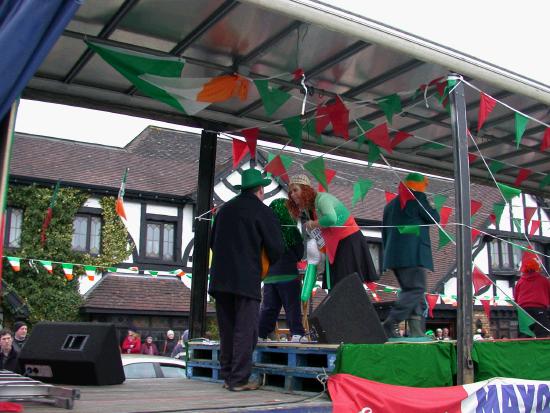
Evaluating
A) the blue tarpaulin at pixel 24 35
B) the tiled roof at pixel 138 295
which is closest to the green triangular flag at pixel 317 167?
the blue tarpaulin at pixel 24 35

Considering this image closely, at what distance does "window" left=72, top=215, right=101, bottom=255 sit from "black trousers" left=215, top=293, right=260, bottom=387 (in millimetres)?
16464

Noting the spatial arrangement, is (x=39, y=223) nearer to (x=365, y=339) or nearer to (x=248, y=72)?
(x=248, y=72)

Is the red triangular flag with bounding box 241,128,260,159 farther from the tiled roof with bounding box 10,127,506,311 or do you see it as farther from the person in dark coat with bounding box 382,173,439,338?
the tiled roof with bounding box 10,127,506,311

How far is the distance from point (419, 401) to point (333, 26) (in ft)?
8.35

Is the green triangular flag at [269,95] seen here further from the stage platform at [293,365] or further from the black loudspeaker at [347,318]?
the stage platform at [293,365]

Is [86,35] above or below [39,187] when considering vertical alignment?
below

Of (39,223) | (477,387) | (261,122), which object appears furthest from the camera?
(39,223)

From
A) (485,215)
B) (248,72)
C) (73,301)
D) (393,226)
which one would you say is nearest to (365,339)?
(393,226)

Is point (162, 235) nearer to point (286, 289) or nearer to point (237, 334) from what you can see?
point (286, 289)

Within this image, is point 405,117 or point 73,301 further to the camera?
point 73,301

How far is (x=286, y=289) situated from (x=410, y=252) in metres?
1.17

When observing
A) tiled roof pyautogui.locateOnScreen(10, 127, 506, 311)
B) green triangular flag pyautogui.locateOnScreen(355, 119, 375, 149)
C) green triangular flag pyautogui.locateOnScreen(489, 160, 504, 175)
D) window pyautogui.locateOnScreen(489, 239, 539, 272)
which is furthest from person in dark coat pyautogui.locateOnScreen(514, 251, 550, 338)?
window pyautogui.locateOnScreen(489, 239, 539, 272)

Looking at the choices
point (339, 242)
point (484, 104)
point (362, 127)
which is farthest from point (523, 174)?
point (339, 242)

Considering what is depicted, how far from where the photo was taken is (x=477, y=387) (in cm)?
445
